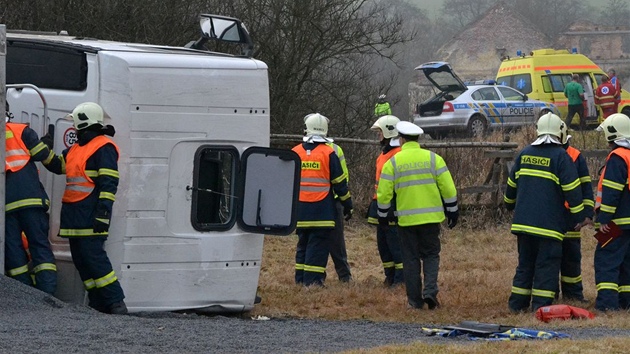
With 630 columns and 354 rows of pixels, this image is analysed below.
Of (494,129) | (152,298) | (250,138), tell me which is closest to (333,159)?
(250,138)

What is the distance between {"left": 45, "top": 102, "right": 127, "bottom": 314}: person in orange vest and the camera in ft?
29.3

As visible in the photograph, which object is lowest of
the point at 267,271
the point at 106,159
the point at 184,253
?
the point at 267,271

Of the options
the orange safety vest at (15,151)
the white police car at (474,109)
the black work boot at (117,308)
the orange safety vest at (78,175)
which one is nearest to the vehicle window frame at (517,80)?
the white police car at (474,109)

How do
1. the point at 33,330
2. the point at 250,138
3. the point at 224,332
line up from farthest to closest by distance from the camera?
the point at 250,138 < the point at 224,332 < the point at 33,330

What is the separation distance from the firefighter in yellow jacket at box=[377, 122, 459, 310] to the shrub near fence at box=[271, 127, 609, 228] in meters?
6.92

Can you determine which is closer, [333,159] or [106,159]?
[106,159]

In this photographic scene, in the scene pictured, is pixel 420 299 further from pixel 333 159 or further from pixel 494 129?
pixel 494 129

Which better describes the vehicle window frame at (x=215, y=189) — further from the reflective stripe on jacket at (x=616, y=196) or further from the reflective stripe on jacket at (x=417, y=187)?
the reflective stripe on jacket at (x=616, y=196)

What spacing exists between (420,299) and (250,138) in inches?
103

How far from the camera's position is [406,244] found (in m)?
11.0

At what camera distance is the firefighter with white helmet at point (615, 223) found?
1044 centimetres

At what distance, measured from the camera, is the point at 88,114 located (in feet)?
29.1

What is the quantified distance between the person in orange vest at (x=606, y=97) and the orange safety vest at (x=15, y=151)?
72.1 ft

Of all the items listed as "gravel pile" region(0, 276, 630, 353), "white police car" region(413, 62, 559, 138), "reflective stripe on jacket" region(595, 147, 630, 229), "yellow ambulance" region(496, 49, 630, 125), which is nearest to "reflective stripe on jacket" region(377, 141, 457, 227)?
"reflective stripe on jacket" region(595, 147, 630, 229)
